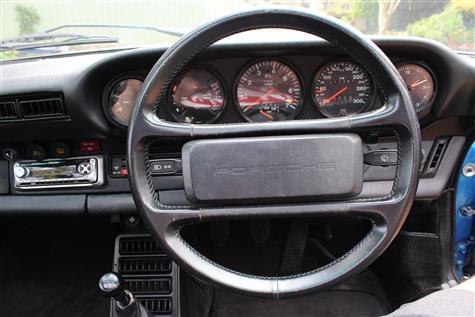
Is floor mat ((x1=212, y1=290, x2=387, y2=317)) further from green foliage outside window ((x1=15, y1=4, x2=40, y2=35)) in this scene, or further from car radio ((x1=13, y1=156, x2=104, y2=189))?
green foliage outside window ((x1=15, y1=4, x2=40, y2=35))

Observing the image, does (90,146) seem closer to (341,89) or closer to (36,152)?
(36,152)

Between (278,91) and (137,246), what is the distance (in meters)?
0.89

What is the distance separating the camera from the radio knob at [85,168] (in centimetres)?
177

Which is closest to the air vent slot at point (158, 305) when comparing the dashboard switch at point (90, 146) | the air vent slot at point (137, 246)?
the air vent slot at point (137, 246)

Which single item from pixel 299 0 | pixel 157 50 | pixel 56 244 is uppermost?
pixel 299 0

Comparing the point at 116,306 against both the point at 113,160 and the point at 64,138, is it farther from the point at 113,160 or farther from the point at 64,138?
the point at 64,138

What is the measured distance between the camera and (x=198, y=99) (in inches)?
65.3

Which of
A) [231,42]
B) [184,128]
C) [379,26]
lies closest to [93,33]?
[231,42]

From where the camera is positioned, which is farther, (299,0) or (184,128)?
(299,0)

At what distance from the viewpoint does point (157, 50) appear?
1.53 m

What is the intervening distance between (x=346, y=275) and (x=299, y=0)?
105 centimetres

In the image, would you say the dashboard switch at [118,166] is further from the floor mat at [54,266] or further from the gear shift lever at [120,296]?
the floor mat at [54,266]

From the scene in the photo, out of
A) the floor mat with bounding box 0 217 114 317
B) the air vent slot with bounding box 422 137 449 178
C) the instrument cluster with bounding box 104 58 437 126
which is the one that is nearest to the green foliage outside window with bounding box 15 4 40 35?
the instrument cluster with bounding box 104 58 437 126

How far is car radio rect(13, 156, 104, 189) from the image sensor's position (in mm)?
1765
